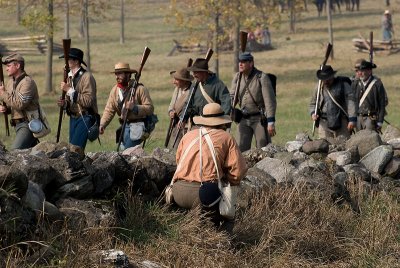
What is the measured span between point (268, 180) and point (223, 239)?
2.55m

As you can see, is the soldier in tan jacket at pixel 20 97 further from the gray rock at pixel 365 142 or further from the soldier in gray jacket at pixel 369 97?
the soldier in gray jacket at pixel 369 97

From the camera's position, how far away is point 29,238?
8.73 m

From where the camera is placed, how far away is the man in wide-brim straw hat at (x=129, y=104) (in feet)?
47.1

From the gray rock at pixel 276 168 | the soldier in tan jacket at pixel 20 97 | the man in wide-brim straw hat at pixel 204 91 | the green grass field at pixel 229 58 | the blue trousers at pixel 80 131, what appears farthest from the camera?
the green grass field at pixel 229 58

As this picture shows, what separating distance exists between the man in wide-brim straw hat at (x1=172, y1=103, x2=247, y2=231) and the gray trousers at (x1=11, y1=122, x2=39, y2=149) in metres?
4.43

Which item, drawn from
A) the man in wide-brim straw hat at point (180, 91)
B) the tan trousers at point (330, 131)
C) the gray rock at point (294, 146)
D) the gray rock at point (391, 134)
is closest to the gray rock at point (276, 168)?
the man in wide-brim straw hat at point (180, 91)

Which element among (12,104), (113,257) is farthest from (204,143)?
(12,104)

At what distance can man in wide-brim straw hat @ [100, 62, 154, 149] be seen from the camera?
14.4 metres

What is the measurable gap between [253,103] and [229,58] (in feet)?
111

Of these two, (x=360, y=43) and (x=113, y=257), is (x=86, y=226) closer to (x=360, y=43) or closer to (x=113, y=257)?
(x=113, y=257)

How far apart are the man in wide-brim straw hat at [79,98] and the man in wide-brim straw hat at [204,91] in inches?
46.9

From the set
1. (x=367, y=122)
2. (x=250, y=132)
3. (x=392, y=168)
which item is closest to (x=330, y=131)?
(x=367, y=122)

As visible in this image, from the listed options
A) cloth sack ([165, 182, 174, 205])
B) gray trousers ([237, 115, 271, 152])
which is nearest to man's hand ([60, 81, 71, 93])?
gray trousers ([237, 115, 271, 152])

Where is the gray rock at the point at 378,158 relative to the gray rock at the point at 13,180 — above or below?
below
